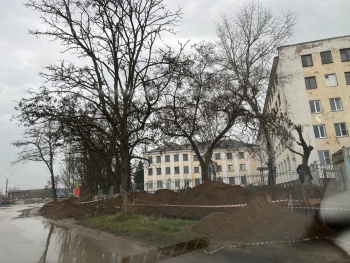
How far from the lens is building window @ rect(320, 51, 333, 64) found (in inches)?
1496

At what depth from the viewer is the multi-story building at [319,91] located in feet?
116

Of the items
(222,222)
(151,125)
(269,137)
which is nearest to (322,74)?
(269,137)

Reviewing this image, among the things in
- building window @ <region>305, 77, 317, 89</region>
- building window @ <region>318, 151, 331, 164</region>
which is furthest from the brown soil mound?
building window @ <region>305, 77, 317, 89</region>

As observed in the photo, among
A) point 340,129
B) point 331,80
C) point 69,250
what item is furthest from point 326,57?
point 69,250

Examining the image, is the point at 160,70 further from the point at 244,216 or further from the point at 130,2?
the point at 244,216

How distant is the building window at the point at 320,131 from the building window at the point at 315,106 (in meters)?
1.93

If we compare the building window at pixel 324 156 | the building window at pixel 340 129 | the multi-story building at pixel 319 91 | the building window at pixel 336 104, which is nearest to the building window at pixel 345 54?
the multi-story building at pixel 319 91

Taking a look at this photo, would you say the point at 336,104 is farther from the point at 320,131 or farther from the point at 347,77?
the point at 320,131

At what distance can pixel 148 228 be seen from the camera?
1116 cm

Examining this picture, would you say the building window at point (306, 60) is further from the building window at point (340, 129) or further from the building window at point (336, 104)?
the building window at point (340, 129)

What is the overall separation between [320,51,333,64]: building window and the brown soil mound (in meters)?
33.2

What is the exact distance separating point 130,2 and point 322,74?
95.0 ft

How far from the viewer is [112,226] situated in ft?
43.9

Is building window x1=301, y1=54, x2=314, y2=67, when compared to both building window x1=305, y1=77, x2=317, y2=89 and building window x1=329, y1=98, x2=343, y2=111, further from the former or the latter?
building window x1=329, y1=98, x2=343, y2=111
